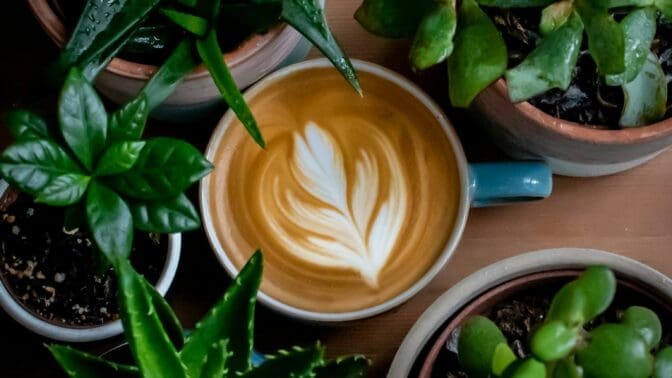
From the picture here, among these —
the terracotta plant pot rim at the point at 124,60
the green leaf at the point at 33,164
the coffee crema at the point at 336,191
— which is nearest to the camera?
the green leaf at the point at 33,164

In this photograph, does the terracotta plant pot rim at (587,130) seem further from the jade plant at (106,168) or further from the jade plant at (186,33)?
the jade plant at (106,168)

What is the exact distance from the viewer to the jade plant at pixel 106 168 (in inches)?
30.0

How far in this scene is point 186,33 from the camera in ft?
2.81

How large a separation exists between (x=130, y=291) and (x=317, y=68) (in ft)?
1.14

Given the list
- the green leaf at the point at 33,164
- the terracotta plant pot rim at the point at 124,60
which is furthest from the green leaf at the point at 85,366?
the terracotta plant pot rim at the point at 124,60

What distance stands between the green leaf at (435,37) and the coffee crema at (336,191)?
193mm

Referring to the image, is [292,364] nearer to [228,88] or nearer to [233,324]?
[233,324]

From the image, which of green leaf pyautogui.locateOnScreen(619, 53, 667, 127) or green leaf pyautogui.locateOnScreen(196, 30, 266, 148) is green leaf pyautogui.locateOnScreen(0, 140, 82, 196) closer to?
green leaf pyautogui.locateOnScreen(196, 30, 266, 148)

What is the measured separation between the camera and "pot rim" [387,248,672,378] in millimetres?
801

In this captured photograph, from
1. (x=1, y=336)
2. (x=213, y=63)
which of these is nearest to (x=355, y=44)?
(x=213, y=63)

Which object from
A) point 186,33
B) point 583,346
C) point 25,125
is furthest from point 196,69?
point 583,346

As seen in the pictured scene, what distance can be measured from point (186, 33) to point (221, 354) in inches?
10.5

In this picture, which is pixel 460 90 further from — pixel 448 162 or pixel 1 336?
pixel 1 336

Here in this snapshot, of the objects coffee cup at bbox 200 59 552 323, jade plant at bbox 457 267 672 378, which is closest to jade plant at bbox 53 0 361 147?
coffee cup at bbox 200 59 552 323
